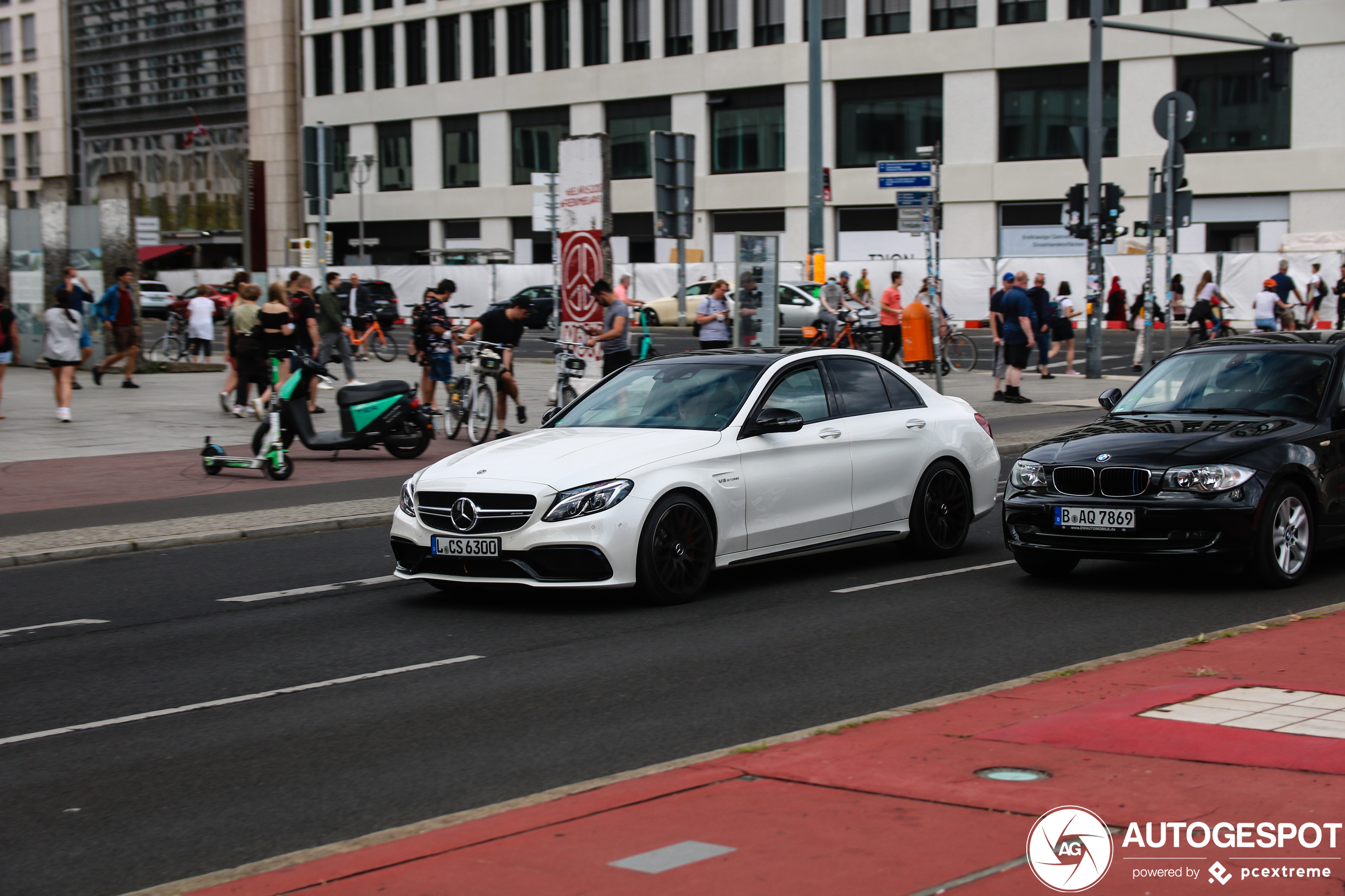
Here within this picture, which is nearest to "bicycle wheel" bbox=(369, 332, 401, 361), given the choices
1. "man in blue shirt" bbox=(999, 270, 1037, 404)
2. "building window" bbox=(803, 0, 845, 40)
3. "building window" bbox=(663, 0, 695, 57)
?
"man in blue shirt" bbox=(999, 270, 1037, 404)

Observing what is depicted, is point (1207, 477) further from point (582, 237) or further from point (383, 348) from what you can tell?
point (383, 348)

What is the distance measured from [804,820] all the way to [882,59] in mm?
57224

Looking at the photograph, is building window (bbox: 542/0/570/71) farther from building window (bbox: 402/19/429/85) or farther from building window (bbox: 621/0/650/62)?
building window (bbox: 402/19/429/85)

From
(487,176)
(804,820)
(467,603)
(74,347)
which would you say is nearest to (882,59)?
(487,176)

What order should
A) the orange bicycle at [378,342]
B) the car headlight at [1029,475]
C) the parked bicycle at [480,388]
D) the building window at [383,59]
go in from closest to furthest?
1. the car headlight at [1029,475]
2. the parked bicycle at [480,388]
3. the orange bicycle at [378,342]
4. the building window at [383,59]

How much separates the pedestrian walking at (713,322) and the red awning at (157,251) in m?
66.6

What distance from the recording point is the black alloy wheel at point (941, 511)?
416 inches

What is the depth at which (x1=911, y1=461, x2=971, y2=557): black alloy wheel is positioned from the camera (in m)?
10.6

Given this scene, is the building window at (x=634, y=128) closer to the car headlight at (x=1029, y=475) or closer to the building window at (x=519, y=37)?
the building window at (x=519, y=37)

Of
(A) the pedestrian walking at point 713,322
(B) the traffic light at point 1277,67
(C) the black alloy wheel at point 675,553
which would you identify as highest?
(B) the traffic light at point 1277,67

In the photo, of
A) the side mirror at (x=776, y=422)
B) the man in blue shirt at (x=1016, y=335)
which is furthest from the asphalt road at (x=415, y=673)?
the man in blue shirt at (x=1016, y=335)

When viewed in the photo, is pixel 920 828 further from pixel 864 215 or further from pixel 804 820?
pixel 864 215

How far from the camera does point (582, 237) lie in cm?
1939

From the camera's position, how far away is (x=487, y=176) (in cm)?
7094
